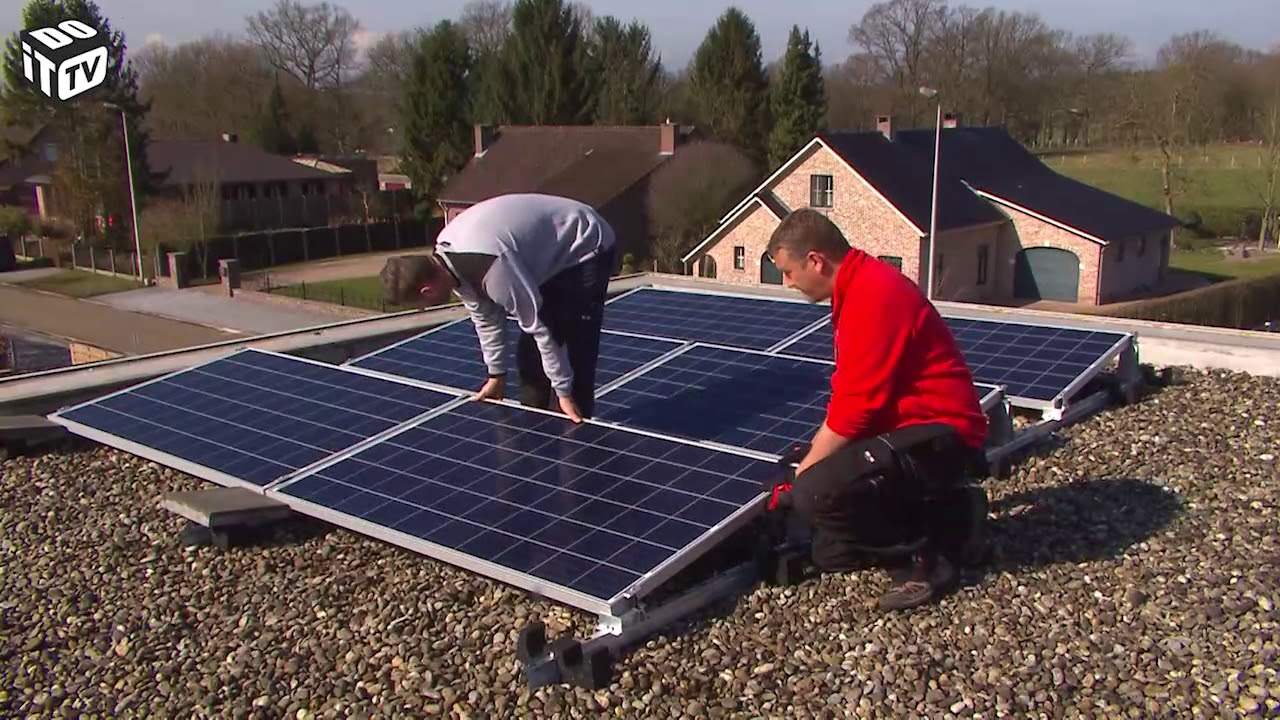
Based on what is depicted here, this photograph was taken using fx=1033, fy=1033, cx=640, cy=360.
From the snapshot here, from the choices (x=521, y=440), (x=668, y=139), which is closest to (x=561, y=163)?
(x=668, y=139)

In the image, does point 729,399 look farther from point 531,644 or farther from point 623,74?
point 623,74

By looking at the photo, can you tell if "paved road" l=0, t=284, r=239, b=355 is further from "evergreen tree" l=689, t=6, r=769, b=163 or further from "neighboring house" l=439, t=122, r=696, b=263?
"evergreen tree" l=689, t=6, r=769, b=163

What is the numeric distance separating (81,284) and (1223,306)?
39617 mm

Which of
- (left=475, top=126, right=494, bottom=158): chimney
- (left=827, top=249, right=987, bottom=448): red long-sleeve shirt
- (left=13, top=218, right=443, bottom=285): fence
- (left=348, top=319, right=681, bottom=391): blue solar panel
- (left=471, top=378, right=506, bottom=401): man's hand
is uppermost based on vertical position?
(left=475, top=126, right=494, bottom=158): chimney

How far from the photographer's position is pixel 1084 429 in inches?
342

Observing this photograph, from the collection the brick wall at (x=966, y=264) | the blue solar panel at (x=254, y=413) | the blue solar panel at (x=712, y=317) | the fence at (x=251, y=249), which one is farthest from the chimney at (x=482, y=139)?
the blue solar panel at (x=254, y=413)

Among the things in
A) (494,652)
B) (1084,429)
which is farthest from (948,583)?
(1084,429)

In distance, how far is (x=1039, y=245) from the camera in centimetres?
3431

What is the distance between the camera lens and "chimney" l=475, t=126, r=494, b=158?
174 ft

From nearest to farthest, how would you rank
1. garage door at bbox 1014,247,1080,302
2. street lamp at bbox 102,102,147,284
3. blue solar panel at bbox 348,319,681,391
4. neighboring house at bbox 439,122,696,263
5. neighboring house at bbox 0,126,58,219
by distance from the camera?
1. blue solar panel at bbox 348,319,681,391
2. garage door at bbox 1014,247,1080,302
3. street lamp at bbox 102,102,147,284
4. neighboring house at bbox 439,122,696,263
5. neighboring house at bbox 0,126,58,219

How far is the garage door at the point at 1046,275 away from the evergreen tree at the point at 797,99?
55.6ft

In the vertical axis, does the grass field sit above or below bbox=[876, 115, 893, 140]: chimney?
below

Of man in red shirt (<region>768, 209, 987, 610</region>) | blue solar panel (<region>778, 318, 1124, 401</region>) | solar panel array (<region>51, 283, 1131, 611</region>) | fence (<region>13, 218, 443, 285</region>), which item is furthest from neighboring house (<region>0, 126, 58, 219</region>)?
man in red shirt (<region>768, 209, 987, 610</region>)

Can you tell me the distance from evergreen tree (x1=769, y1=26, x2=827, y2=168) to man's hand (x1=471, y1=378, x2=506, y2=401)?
143 feet
